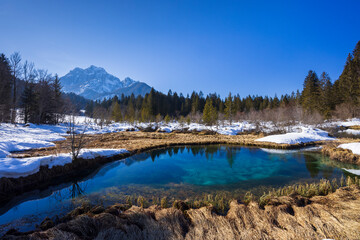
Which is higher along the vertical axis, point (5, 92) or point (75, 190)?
point (5, 92)

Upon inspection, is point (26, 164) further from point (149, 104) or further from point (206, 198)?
point (149, 104)

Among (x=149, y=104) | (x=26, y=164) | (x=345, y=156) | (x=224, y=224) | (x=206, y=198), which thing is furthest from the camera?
(x=149, y=104)

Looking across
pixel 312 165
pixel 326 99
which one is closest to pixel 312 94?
pixel 326 99

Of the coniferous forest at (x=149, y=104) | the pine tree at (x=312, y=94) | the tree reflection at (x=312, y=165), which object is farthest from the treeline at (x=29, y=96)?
the pine tree at (x=312, y=94)

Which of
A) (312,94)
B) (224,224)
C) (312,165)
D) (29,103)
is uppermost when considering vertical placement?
(312,94)

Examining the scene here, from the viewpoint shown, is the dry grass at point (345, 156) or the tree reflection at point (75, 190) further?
the dry grass at point (345, 156)

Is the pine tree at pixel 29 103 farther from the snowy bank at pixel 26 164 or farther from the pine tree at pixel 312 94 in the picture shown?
the pine tree at pixel 312 94

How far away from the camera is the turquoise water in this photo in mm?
5543

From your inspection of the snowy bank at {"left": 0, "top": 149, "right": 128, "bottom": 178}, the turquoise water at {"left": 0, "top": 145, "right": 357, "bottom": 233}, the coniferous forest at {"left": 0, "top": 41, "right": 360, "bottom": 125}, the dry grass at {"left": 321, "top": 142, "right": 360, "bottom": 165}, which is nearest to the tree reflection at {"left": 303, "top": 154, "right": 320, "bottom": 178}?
the turquoise water at {"left": 0, "top": 145, "right": 357, "bottom": 233}

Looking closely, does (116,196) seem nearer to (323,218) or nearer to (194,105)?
(323,218)

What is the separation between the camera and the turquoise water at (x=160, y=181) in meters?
5.54

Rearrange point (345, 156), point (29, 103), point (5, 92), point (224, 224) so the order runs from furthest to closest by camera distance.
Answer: point (29, 103)
point (5, 92)
point (345, 156)
point (224, 224)

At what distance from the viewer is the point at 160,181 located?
8.61m

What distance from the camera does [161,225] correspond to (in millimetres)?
3926
